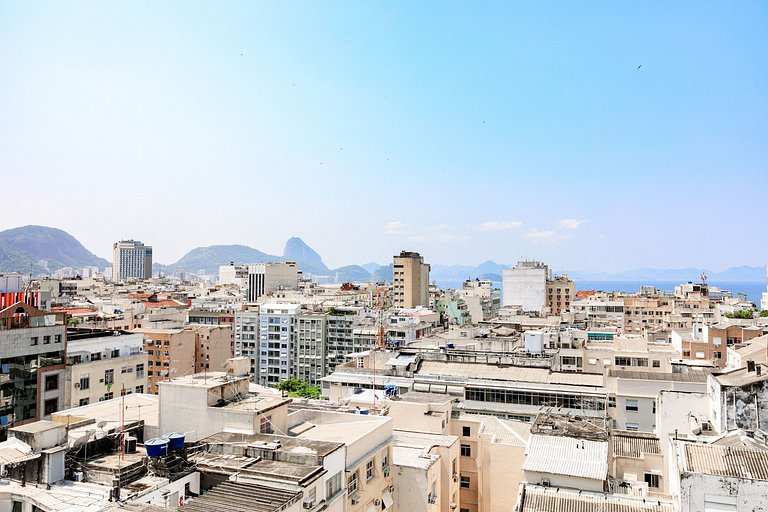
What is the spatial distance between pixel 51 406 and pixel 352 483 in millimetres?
26914

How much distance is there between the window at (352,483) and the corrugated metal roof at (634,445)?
11.4 meters

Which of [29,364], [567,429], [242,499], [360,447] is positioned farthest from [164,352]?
[242,499]

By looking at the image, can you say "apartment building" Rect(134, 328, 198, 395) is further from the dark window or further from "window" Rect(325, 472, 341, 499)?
"window" Rect(325, 472, 341, 499)

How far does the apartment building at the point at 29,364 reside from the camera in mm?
33625

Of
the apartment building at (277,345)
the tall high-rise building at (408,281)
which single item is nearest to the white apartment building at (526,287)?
the tall high-rise building at (408,281)

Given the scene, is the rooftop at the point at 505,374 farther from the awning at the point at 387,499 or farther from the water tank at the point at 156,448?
the water tank at the point at 156,448

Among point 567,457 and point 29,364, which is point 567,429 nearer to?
point 567,457

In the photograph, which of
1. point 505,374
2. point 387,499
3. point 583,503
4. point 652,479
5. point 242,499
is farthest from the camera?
point 505,374

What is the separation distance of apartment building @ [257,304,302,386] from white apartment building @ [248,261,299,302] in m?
97.3

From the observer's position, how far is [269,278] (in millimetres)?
186875

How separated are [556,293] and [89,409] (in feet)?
418

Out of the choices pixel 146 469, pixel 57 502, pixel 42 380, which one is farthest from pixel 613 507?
pixel 42 380

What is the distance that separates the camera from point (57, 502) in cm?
1441

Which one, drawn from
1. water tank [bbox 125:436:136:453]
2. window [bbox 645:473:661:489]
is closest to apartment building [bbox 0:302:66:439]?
water tank [bbox 125:436:136:453]
